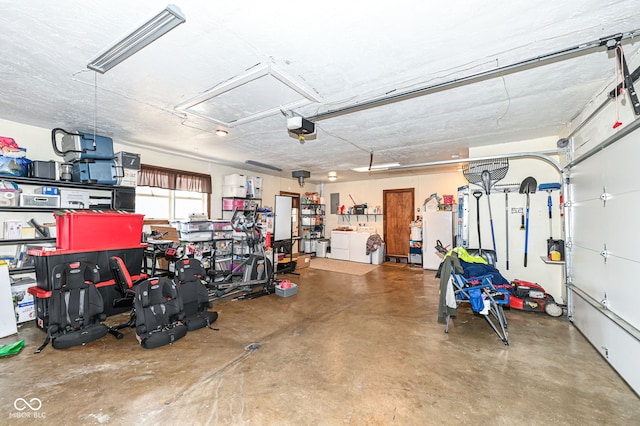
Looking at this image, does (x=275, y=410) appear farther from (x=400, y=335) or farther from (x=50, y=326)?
(x=50, y=326)

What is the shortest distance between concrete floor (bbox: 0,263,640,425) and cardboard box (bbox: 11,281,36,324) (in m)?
0.32

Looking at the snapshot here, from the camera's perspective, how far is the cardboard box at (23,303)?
3.38m

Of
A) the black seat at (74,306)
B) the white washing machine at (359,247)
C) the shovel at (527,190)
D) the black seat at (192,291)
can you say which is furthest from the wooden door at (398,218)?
the black seat at (74,306)

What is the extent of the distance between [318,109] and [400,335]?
2850 millimetres

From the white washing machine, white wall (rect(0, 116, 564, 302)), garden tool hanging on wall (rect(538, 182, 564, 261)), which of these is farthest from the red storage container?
garden tool hanging on wall (rect(538, 182, 564, 261))

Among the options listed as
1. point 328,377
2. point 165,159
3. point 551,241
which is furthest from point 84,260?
point 551,241

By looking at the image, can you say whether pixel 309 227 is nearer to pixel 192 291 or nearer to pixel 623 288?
pixel 192 291

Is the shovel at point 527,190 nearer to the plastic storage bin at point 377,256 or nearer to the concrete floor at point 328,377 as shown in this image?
the concrete floor at point 328,377

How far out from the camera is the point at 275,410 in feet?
6.43

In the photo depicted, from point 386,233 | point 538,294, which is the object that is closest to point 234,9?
point 538,294

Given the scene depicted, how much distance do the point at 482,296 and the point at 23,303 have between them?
18.5 feet

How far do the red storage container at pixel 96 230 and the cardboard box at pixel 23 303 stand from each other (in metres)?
0.69

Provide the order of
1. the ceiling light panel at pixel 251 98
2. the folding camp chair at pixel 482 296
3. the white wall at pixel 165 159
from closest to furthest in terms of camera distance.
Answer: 1. the ceiling light panel at pixel 251 98
2. the folding camp chair at pixel 482 296
3. the white wall at pixel 165 159

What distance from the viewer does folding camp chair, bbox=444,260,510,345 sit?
308 centimetres
